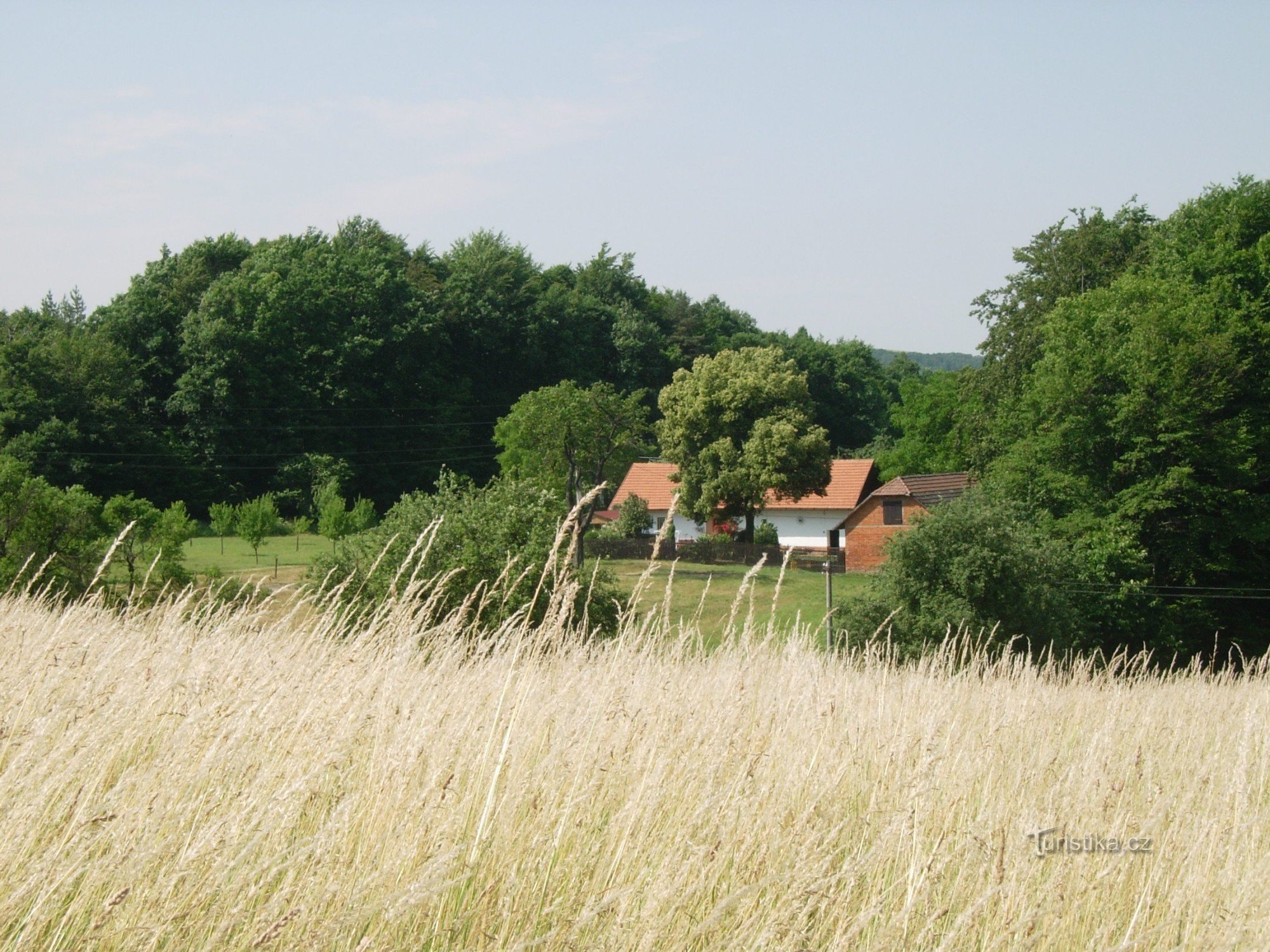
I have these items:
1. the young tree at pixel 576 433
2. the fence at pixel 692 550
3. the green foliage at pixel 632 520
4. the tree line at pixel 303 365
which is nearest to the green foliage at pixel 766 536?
the fence at pixel 692 550

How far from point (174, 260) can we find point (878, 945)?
71.2 meters

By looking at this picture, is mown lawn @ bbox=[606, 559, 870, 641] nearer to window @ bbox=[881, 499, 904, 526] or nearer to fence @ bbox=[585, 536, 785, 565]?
fence @ bbox=[585, 536, 785, 565]

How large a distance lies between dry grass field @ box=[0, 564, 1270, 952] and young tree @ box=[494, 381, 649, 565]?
131 feet

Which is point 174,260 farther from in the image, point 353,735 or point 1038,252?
point 353,735

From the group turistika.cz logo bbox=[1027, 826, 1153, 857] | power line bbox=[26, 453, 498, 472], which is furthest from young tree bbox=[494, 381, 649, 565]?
turistika.cz logo bbox=[1027, 826, 1153, 857]

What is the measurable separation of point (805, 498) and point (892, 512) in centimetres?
798

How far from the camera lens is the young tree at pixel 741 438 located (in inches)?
1892

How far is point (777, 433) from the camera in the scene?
48.0 m

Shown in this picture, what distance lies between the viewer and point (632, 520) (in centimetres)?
5409

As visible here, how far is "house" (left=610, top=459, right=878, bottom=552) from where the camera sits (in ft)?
185

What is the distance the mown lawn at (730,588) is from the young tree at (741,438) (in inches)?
165

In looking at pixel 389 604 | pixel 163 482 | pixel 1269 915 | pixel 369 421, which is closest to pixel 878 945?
pixel 1269 915

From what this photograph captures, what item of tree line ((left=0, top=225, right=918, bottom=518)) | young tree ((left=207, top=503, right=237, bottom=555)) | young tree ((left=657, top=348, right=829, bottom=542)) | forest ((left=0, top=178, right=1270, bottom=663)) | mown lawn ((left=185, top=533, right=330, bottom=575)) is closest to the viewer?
forest ((left=0, top=178, right=1270, bottom=663))

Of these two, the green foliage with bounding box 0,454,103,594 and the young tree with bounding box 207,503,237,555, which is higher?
the green foliage with bounding box 0,454,103,594
